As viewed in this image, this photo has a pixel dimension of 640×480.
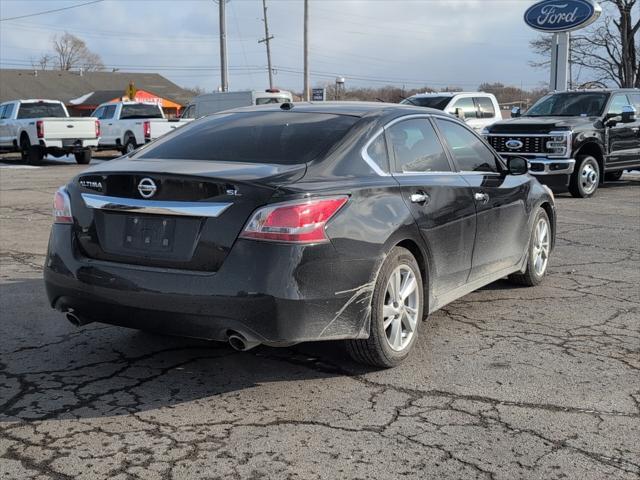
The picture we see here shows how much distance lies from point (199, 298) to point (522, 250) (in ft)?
11.0

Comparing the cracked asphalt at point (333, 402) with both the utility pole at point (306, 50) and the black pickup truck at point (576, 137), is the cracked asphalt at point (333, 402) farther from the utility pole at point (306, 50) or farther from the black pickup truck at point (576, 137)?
the utility pole at point (306, 50)

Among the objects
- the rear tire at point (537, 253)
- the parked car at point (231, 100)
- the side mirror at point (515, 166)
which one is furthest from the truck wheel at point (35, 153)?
the side mirror at point (515, 166)

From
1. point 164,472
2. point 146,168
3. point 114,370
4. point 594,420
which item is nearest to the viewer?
point 164,472

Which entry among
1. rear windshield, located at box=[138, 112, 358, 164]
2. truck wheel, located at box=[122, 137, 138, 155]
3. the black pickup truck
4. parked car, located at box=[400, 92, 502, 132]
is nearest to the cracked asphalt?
rear windshield, located at box=[138, 112, 358, 164]

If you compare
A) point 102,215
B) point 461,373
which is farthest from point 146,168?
point 461,373

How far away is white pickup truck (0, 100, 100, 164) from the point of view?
76.5ft

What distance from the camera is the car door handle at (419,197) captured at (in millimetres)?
4645

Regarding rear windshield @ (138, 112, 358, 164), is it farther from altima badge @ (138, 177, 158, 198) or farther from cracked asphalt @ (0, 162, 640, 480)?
cracked asphalt @ (0, 162, 640, 480)

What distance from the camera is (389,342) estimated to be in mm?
4465

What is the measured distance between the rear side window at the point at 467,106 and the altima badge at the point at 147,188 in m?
15.0

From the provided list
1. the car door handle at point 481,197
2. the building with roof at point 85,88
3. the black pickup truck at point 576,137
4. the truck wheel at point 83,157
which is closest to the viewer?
the car door handle at point 481,197

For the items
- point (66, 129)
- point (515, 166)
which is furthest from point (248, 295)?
point (66, 129)

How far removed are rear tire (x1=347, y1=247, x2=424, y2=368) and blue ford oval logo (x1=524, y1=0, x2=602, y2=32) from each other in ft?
69.2

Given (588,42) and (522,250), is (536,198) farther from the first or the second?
(588,42)
